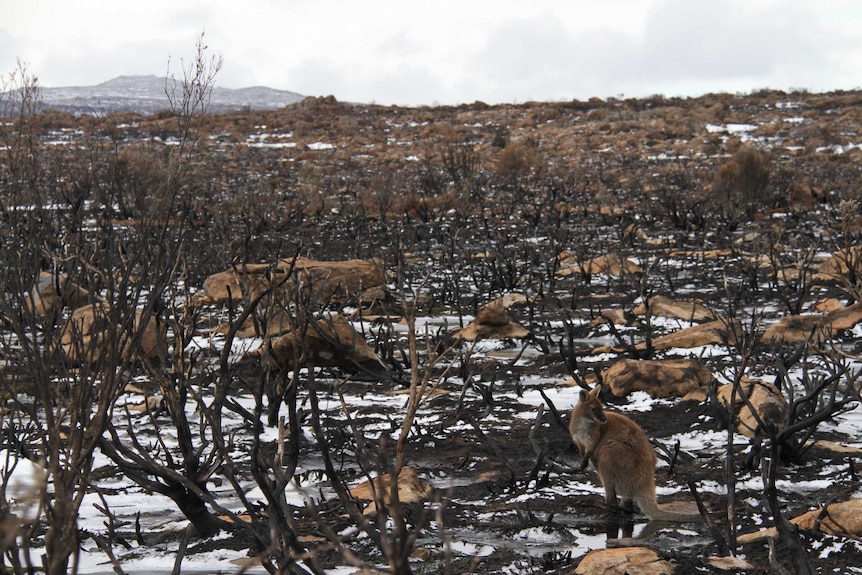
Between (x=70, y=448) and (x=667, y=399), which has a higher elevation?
(x=70, y=448)

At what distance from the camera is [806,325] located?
5648 millimetres

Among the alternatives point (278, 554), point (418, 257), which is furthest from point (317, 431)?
point (418, 257)

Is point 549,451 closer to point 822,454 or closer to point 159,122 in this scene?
point 822,454

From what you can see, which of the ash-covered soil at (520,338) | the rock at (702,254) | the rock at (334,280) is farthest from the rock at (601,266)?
the rock at (334,280)

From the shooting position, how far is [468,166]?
17172 mm

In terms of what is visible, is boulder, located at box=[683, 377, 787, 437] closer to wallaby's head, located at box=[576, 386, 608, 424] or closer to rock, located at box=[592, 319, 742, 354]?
wallaby's head, located at box=[576, 386, 608, 424]

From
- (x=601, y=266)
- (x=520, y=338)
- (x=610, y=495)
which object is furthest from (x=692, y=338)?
(x=601, y=266)

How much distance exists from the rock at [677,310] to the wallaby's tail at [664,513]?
355cm

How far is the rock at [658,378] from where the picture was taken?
187 inches

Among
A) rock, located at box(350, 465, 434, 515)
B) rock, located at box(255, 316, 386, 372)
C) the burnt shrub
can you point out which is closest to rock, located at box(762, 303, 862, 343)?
rock, located at box(255, 316, 386, 372)

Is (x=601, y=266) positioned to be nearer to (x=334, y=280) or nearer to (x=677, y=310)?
(x=677, y=310)

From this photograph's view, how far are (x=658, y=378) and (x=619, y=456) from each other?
177 cm

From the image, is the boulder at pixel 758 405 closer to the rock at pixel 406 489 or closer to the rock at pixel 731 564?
the rock at pixel 731 564

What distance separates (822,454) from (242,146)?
79.0ft
